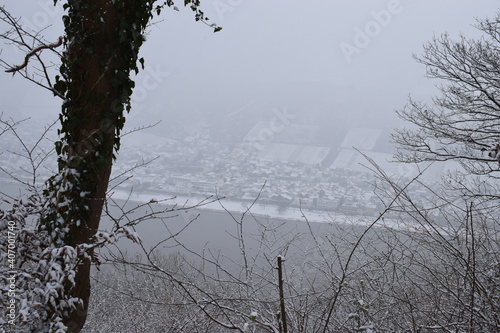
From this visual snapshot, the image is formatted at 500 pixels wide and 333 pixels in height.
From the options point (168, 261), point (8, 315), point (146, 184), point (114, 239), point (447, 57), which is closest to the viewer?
point (114, 239)

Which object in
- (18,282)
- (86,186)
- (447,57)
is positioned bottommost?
(18,282)

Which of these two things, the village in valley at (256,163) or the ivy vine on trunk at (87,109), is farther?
the village in valley at (256,163)

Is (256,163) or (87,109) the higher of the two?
(256,163)

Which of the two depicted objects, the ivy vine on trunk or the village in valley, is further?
the village in valley

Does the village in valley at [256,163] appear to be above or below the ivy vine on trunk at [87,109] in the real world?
above

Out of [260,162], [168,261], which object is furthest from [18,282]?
[260,162]

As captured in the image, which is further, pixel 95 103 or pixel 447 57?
pixel 447 57

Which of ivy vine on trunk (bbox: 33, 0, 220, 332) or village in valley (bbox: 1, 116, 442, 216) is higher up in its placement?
village in valley (bbox: 1, 116, 442, 216)

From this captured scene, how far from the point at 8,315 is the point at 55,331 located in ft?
1.07

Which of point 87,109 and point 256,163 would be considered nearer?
point 87,109

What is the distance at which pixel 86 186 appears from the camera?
7.13ft

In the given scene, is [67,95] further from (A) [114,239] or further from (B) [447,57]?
(B) [447,57]

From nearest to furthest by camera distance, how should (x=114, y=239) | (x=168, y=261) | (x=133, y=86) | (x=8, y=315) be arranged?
(x=114, y=239) → (x=8, y=315) → (x=133, y=86) → (x=168, y=261)

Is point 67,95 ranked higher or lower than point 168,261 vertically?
lower
